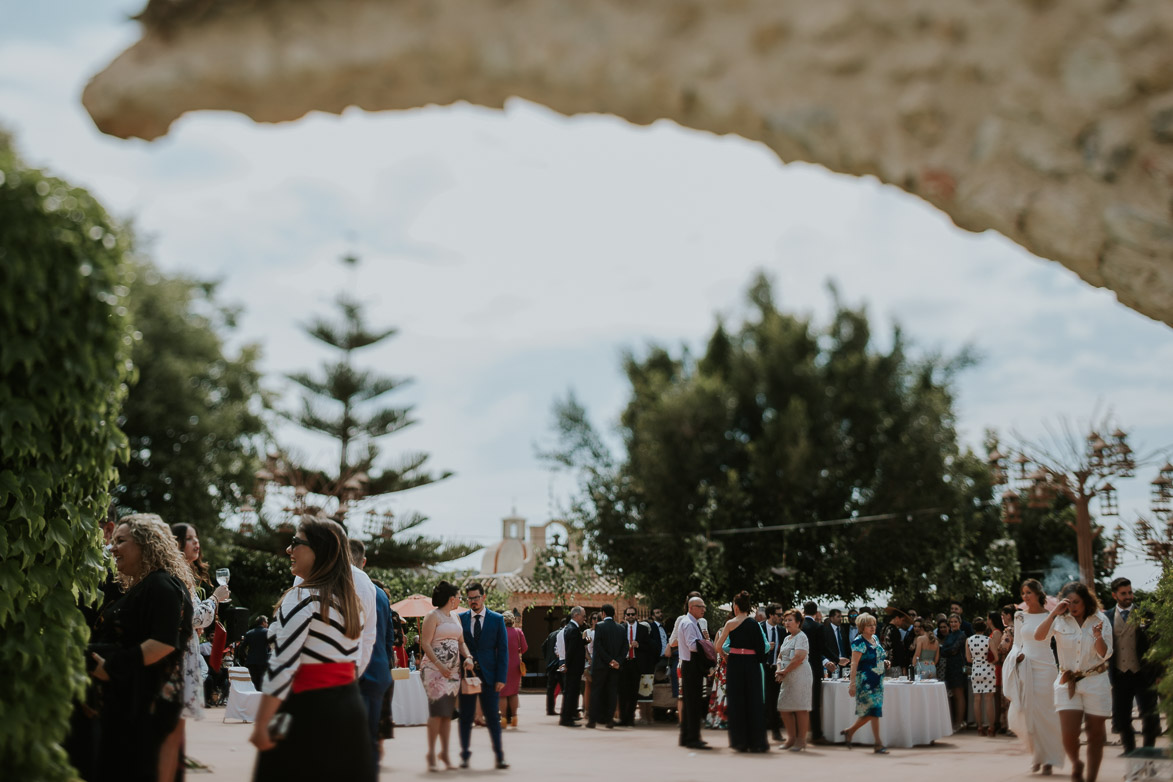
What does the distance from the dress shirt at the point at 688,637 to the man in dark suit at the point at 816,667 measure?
1.52m

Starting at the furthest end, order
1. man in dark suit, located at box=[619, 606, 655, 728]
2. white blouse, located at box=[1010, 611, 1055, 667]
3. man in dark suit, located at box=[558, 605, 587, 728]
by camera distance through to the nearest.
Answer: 1. man in dark suit, located at box=[619, 606, 655, 728]
2. man in dark suit, located at box=[558, 605, 587, 728]
3. white blouse, located at box=[1010, 611, 1055, 667]

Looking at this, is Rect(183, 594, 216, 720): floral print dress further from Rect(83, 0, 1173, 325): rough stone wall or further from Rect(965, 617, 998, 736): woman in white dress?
Rect(965, 617, 998, 736): woman in white dress

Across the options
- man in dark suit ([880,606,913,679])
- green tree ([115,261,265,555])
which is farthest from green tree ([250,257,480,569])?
man in dark suit ([880,606,913,679])

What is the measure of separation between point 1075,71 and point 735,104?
0.86 m

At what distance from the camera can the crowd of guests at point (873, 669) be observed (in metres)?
7.11

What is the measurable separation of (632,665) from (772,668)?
6.61 ft

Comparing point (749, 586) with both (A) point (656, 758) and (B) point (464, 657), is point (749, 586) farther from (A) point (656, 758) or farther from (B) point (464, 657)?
(B) point (464, 657)

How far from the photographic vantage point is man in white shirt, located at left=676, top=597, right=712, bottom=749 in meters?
10.8

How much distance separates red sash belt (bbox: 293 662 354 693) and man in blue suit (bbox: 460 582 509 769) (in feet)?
16.8

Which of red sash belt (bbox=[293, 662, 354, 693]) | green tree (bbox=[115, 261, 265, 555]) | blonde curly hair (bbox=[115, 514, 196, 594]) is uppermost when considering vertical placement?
green tree (bbox=[115, 261, 265, 555])

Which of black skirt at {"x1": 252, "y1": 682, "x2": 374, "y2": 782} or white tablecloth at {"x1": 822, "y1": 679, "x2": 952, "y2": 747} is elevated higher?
black skirt at {"x1": 252, "y1": 682, "x2": 374, "y2": 782}

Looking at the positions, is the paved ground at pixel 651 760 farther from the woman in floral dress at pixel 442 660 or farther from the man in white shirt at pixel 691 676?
the woman in floral dress at pixel 442 660

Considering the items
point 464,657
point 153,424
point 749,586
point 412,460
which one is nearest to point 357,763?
point 464,657

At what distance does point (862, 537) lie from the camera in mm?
22109
